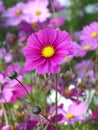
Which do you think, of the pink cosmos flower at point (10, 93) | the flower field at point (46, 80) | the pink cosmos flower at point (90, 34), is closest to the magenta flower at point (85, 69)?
the flower field at point (46, 80)

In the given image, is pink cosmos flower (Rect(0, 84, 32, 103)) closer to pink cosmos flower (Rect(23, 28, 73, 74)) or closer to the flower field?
the flower field

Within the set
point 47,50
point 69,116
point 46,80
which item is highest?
point 47,50

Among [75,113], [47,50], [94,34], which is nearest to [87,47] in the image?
[94,34]

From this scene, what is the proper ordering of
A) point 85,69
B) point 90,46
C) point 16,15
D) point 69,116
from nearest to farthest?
→ point 69,116
point 90,46
point 85,69
point 16,15

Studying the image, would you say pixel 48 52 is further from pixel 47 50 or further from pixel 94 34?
pixel 94 34

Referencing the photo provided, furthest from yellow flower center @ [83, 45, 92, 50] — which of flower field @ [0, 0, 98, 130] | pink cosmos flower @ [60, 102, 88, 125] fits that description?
pink cosmos flower @ [60, 102, 88, 125]

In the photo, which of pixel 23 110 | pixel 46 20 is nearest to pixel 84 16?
pixel 46 20

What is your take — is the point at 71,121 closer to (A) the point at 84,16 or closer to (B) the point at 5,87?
(B) the point at 5,87
